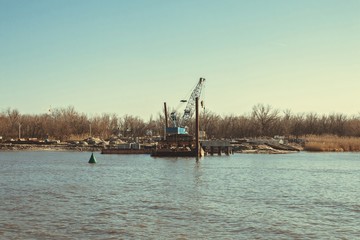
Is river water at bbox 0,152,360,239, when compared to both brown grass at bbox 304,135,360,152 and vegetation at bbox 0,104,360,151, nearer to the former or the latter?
brown grass at bbox 304,135,360,152

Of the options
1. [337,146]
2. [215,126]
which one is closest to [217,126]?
[215,126]

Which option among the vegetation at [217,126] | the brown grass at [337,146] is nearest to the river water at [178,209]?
the brown grass at [337,146]

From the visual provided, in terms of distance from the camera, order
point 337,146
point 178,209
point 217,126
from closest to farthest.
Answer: point 178,209
point 337,146
point 217,126

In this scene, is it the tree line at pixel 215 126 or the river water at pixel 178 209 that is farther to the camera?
the tree line at pixel 215 126

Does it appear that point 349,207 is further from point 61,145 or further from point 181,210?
point 61,145

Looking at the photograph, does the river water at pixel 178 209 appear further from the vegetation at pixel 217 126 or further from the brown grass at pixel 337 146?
the vegetation at pixel 217 126

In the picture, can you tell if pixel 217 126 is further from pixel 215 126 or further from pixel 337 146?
pixel 337 146

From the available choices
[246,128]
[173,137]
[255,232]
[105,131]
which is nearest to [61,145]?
[105,131]

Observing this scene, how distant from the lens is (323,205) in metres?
26.4

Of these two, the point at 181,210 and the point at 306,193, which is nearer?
the point at 181,210

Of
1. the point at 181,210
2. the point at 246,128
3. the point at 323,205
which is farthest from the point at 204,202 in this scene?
the point at 246,128

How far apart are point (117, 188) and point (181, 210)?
1088cm

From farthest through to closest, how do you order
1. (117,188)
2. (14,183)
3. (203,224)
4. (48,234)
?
1. (14,183)
2. (117,188)
3. (203,224)
4. (48,234)

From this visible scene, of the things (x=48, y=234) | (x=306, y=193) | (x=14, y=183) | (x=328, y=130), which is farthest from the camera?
(x=328, y=130)
